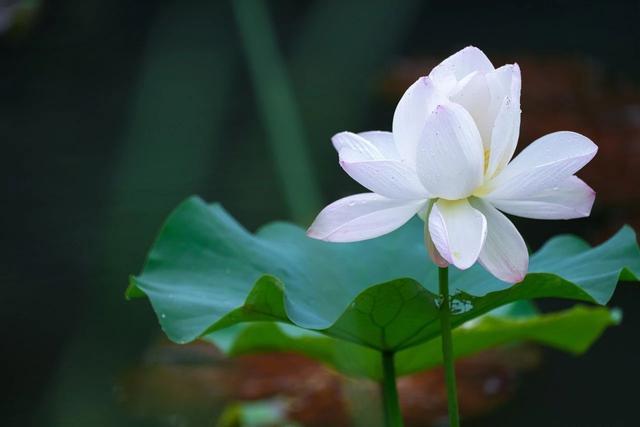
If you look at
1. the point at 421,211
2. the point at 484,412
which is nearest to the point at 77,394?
the point at 484,412

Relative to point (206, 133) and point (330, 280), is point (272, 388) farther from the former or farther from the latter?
point (330, 280)

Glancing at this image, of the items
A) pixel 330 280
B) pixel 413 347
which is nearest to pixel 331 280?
pixel 330 280

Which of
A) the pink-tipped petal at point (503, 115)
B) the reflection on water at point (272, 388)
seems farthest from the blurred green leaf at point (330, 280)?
the reflection on water at point (272, 388)

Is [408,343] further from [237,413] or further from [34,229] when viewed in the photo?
[34,229]

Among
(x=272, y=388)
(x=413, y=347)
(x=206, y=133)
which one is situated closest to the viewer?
(x=413, y=347)

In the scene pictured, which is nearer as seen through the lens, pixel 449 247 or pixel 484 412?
pixel 449 247

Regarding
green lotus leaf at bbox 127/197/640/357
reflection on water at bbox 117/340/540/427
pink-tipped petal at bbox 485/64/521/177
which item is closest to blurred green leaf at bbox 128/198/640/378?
green lotus leaf at bbox 127/197/640/357
